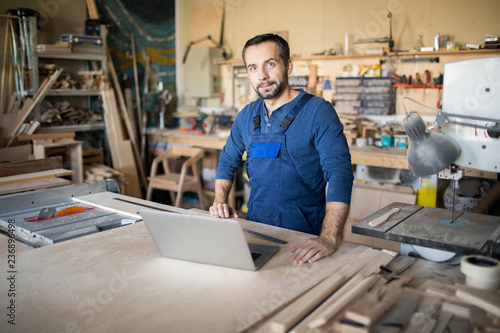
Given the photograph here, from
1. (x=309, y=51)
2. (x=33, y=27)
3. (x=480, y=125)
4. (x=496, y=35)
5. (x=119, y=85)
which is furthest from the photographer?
(x=119, y=85)

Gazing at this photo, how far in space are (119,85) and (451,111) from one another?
15.4ft

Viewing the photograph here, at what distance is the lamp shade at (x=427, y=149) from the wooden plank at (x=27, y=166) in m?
2.26

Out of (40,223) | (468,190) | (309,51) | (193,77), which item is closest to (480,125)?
(40,223)

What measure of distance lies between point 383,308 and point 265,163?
115 centimetres

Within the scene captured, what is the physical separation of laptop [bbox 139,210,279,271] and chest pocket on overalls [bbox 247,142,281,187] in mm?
610

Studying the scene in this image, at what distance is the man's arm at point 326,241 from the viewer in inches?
58.5

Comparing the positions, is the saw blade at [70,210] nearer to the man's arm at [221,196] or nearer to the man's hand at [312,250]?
the man's arm at [221,196]

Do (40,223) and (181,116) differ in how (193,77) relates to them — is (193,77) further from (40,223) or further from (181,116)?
(40,223)

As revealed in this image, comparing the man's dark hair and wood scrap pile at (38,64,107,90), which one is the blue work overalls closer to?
the man's dark hair

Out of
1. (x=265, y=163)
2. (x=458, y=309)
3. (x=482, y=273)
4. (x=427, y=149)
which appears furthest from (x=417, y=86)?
(x=458, y=309)

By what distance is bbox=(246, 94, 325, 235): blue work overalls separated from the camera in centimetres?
207

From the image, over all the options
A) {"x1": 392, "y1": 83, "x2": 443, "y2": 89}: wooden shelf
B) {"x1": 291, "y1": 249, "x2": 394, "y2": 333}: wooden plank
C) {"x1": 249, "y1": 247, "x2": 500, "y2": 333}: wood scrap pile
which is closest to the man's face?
{"x1": 291, "y1": 249, "x2": 394, "y2": 333}: wooden plank

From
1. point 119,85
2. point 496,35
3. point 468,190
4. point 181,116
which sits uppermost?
point 496,35

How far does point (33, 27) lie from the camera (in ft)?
14.3
